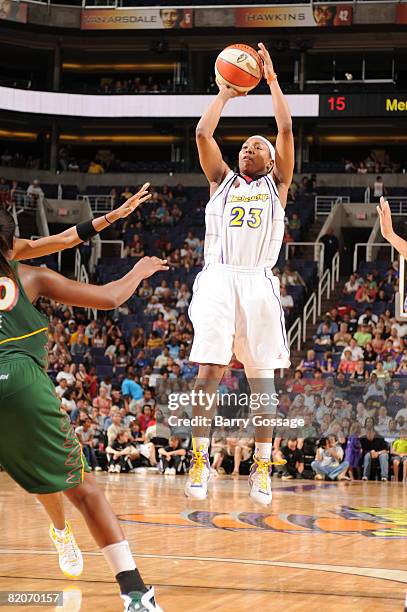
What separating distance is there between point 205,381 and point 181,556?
59.4 inches

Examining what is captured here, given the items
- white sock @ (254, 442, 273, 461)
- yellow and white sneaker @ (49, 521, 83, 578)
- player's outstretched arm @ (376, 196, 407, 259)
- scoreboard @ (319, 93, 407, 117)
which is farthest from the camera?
scoreboard @ (319, 93, 407, 117)

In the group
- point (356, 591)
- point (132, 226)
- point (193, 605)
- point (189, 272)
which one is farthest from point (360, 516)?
point (132, 226)

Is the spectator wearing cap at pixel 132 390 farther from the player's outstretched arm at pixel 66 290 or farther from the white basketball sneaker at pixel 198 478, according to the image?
the player's outstretched arm at pixel 66 290

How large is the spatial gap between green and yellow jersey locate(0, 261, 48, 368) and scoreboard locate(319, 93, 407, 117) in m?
25.4

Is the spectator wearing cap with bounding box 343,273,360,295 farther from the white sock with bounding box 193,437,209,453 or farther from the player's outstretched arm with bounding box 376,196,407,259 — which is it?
the white sock with bounding box 193,437,209,453

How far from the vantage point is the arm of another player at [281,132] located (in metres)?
7.67

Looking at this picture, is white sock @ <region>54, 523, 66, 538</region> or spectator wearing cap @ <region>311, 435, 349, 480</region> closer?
white sock @ <region>54, 523, 66, 538</region>

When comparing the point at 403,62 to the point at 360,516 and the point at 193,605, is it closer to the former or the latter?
the point at 360,516

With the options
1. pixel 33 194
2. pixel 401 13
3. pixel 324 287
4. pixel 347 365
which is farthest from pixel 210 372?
pixel 401 13

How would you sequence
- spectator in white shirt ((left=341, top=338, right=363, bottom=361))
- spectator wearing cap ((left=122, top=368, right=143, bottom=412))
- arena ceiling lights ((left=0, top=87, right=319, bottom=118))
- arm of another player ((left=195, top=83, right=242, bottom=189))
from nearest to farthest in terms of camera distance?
arm of another player ((left=195, top=83, right=242, bottom=189)), spectator in white shirt ((left=341, top=338, right=363, bottom=361)), spectator wearing cap ((left=122, top=368, right=143, bottom=412)), arena ceiling lights ((left=0, top=87, right=319, bottom=118))

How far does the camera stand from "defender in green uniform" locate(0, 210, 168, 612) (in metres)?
5.20

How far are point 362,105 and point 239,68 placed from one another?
75.3 ft

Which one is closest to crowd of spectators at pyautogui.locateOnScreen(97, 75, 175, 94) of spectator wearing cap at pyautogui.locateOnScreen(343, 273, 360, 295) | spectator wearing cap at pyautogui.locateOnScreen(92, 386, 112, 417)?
spectator wearing cap at pyautogui.locateOnScreen(343, 273, 360, 295)

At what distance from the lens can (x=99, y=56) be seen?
3575 centimetres
